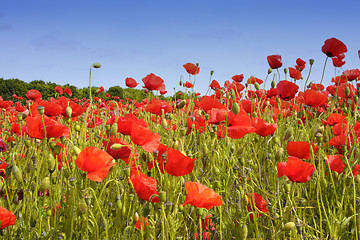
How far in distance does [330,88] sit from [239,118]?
87.4 inches

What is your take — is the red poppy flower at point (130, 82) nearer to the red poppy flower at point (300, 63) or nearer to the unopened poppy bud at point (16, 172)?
the red poppy flower at point (300, 63)

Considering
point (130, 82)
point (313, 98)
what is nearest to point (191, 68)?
point (130, 82)

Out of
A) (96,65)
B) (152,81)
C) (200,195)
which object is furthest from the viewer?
(152,81)

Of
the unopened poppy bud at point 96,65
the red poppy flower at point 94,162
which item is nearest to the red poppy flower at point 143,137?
the red poppy flower at point 94,162

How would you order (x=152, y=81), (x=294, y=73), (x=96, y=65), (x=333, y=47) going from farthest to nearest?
(x=294, y=73) → (x=152, y=81) → (x=333, y=47) → (x=96, y=65)

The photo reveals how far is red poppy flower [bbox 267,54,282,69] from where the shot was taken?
2.51m

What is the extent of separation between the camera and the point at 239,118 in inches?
62.7

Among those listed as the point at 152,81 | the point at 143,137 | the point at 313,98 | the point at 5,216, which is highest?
the point at 152,81

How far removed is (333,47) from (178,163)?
1.96m

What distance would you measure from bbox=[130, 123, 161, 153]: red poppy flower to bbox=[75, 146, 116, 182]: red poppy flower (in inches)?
6.9

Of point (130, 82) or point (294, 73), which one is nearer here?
point (294, 73)

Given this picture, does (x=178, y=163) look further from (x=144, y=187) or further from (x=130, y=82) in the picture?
(x=130, y=82)

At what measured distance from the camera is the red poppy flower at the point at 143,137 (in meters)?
1.30

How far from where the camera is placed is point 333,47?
2469mm
